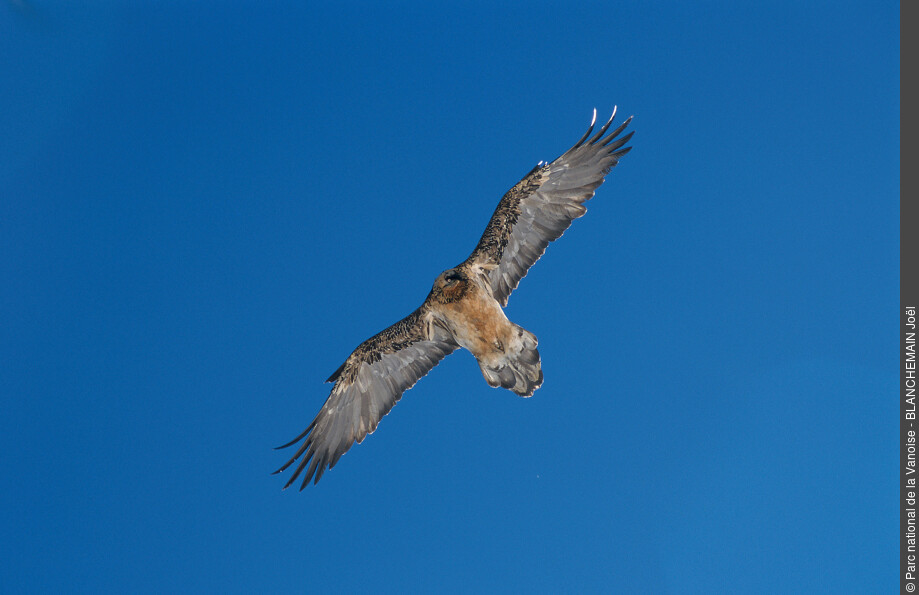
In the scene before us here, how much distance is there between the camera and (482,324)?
8.71 meters

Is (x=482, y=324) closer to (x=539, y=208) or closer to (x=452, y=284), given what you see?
(x=452, y=284)

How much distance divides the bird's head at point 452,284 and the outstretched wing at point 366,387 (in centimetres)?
105

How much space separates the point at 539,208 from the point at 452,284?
6.20 feet

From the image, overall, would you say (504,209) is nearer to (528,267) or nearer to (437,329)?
(528,267)

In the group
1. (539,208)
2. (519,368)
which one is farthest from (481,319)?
(539,208)

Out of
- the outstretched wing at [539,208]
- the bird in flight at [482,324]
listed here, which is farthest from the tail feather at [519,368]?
the outstretched wing at [539,208]

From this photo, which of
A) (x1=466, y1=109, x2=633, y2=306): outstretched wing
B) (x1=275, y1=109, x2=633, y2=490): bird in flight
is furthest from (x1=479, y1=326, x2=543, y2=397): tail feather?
(x1=466, y1=109, x2=633, y2=306): outstretched wing

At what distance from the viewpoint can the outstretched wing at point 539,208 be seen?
8773 millimetres

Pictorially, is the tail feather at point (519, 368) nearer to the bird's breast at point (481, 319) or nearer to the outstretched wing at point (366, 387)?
the bird's breast at point (481, 319)

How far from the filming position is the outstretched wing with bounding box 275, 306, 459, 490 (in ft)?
31.7

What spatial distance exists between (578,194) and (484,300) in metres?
2.25

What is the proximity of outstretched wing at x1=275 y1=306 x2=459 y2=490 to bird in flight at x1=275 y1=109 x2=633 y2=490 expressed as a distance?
17mm
